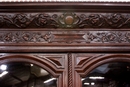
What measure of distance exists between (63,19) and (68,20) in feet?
0.08

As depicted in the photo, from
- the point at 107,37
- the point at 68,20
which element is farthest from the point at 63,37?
the point at 107,37

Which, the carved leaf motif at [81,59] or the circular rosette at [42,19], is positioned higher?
the circular rosette at [42,19]

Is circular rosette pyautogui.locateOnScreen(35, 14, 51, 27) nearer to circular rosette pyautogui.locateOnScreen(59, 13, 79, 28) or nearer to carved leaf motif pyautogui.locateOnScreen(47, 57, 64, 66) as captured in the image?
circular rosette pyautogui.locateOnScreen(59, 13, 79, 28)

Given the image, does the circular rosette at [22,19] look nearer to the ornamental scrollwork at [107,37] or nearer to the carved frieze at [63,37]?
the carved frieze at [63,37]

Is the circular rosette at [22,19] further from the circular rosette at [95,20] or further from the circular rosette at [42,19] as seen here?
the circular rosette at [95,20]

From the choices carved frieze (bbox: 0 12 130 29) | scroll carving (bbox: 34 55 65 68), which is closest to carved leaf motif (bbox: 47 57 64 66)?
scroll carving (bbox: 34 55 65 68)

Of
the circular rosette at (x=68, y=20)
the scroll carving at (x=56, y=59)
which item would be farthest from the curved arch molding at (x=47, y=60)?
the circular rosette at (x=68, y=20)

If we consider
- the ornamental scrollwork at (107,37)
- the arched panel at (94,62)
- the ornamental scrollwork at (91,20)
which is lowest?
the arched panel at (94,62)

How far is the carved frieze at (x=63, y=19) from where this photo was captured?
971 millimetres

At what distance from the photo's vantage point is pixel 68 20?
0.97 metres

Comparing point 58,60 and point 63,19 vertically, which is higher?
point 63,19

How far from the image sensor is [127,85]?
94 cm

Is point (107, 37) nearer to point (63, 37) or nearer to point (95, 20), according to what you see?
point (95, 20)

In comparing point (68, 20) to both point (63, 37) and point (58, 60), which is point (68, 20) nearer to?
point (63, 37)
